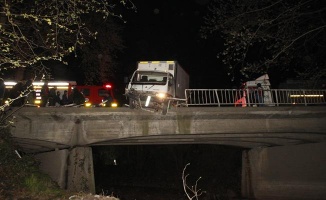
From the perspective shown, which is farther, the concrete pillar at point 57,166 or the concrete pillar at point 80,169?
the concrete pillar at point 80,169

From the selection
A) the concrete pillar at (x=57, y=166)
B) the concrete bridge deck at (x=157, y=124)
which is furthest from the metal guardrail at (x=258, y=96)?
the concrete pillar at (x=57, y=166)

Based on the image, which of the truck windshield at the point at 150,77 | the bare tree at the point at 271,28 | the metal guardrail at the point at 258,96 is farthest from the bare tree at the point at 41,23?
the metal guardrail at the point at 258,96

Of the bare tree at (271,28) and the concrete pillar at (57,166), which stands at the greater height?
the bare tree at (271,28)

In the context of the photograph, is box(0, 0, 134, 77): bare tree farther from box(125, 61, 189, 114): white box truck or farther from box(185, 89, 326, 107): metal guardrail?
box(185, 89, 326, 107): metal guardrail

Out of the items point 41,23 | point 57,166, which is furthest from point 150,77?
point 41,23

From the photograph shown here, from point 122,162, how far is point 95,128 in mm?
21727

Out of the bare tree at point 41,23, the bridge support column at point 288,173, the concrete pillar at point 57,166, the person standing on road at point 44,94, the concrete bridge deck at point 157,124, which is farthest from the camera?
the bridge support column at point 288,173

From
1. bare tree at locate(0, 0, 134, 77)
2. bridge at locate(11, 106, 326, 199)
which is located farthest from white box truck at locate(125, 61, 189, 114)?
bare tree at locate(0, 0, 134, 77)

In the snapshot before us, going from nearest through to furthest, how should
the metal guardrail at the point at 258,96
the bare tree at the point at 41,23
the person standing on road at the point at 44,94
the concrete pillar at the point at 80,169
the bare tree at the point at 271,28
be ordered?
the bare tree at the point at 41,23
the bare tree at the point at 271,28
the concrete pillar at the point at 80,169
the metal guardrail at the point at 258,96
the person standing on road at the point at 44,94

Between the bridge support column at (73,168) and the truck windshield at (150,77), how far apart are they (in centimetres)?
425

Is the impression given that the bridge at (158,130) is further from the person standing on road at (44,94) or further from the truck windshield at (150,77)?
the truck windshield at (150,77)

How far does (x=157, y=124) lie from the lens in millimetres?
14078

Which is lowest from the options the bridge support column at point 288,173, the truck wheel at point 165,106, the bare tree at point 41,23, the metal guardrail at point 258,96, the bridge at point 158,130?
the bridge support column at point 288,173

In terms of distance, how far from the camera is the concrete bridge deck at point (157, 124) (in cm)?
1357
